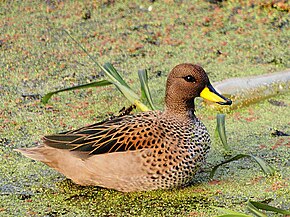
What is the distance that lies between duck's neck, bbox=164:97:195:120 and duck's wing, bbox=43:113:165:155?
→ 0.09 meters

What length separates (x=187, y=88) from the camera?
4039 millimetres

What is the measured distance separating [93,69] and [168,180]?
1.99 metres

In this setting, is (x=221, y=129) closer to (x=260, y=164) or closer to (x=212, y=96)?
(x=212, y=96)

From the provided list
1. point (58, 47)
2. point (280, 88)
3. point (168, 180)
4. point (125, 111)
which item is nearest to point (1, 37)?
point (58, 47)

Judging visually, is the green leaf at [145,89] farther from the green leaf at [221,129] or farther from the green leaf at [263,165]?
the green leaf at [263,165]

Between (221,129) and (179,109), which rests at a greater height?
(179,109)

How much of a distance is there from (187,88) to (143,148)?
43cm

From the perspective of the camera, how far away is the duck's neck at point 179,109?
13.3 ft

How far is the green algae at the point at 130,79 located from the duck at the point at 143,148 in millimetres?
98

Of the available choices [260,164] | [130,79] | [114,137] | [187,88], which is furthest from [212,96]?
[130,79]

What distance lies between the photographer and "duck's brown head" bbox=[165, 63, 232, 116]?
4.03 meters

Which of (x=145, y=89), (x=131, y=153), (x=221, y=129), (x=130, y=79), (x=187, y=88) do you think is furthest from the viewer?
(x=130, y=79)

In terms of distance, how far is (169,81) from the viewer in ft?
13.4

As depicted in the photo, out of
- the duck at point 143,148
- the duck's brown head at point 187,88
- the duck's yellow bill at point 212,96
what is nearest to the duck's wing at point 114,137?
the duck at point 143,148
